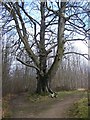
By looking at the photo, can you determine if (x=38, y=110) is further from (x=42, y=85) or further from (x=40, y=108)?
(x=42, y=85)

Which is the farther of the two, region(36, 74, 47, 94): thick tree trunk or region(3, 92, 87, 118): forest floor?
region(36, 74, 47, 94): thick tree trunk

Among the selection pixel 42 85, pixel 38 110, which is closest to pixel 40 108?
pixel 38 110

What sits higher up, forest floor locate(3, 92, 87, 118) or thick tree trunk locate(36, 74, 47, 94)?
thick tree trunk locate(36, 74, 47, 94)

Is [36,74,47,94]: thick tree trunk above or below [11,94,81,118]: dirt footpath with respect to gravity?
above

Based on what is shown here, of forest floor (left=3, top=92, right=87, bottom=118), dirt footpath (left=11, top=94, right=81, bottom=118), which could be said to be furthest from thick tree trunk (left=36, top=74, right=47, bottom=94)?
dirt footpath (left=11, top=94, right=81, bottom=118)

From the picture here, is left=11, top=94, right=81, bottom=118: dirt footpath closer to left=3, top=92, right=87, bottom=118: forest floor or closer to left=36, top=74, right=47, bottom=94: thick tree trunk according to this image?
left=3, top=92, right=87, bottom=118: forest floor

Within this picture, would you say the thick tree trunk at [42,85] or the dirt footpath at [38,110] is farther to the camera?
the thick tree trunk at [42,85]

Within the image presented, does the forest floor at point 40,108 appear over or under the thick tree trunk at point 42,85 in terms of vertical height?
under

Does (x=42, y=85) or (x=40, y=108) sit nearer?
(x=40, y=108)

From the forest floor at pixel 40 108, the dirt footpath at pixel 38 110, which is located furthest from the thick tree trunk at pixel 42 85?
the dirt footpath at pixel 38 110

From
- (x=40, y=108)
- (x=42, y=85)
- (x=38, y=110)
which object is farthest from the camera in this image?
(x=42, y=85)

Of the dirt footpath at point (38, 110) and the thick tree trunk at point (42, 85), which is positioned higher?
the thick tree trunk at point (42, 85)

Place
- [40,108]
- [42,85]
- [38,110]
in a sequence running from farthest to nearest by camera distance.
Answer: [42,85] < [40,108] < [38,110]

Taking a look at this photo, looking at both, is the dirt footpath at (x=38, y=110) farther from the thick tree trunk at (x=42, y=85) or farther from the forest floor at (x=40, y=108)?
the thick tree trunk at (x=42, y=85)
